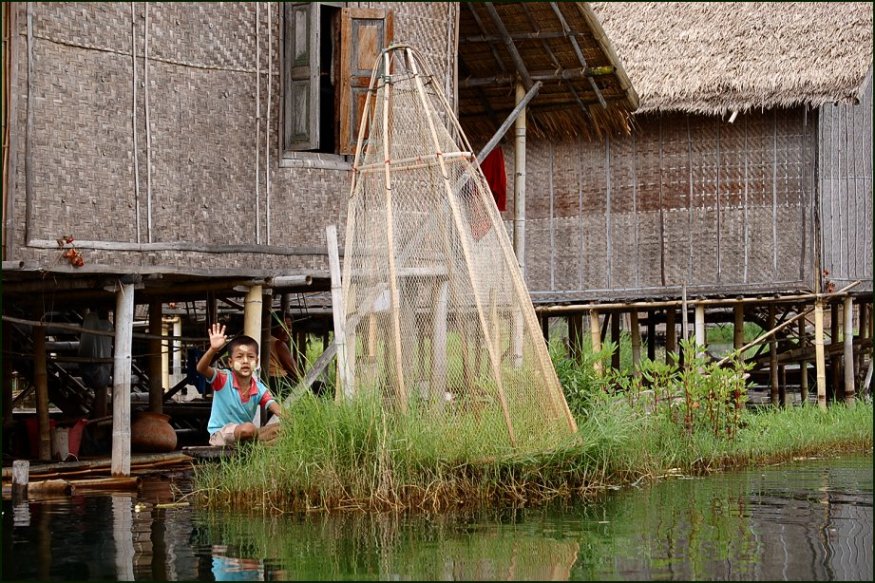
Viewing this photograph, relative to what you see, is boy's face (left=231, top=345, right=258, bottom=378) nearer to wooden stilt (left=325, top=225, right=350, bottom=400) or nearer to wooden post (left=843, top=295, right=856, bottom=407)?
wooden stilt (left=325, top=225, right=350, bottom=400)

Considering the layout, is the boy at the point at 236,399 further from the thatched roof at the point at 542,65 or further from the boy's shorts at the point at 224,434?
the thatched roof at the point at 542,65

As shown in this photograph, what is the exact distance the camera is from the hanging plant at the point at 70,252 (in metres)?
9.91

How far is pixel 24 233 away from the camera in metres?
9.82

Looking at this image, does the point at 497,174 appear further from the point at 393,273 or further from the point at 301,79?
the point at 393,273

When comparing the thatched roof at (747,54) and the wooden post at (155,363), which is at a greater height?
the thatched roof at (747,54)

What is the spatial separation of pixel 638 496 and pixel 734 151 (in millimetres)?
7513

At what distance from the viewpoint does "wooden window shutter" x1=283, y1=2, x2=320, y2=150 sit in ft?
35.9

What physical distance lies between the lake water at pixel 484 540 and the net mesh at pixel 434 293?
2.69 ft

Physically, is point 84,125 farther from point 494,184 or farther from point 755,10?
point 755,10

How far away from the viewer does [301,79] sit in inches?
438

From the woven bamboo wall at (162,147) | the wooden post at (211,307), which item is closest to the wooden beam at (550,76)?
the woven bamboo wall at (162,147)

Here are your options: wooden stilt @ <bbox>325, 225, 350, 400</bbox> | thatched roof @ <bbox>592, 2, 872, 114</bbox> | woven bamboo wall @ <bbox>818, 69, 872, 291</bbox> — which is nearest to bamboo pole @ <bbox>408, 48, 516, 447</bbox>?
wooden stilt @ <bbox>325, 225, 350, 400</bbox>

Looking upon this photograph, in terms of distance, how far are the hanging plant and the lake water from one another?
184 centimetres

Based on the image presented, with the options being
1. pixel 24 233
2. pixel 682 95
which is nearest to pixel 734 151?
pixel 682 95
